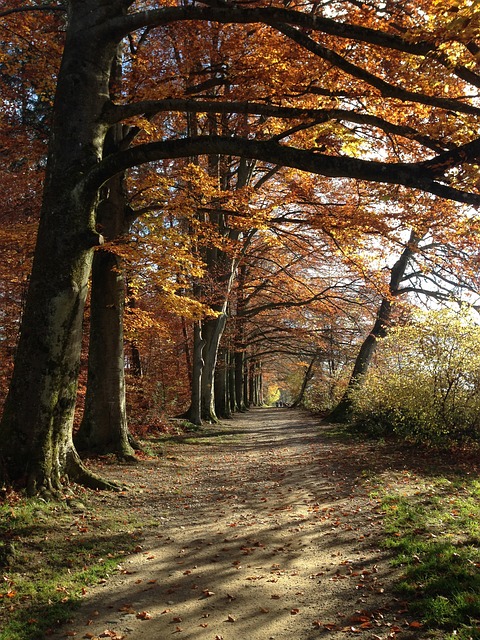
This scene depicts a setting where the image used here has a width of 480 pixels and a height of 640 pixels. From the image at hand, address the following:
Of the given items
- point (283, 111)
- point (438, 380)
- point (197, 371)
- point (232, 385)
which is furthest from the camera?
point (232, 385)

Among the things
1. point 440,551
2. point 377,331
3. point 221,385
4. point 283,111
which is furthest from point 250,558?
point 221,385

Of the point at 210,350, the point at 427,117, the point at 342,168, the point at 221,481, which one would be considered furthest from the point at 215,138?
the point at 210,350

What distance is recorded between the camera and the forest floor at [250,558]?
382 cm

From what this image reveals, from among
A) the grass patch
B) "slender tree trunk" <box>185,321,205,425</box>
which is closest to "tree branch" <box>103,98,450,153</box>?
the grass patch

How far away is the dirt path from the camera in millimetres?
3824

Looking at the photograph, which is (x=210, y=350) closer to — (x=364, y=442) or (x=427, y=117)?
(x=364, y=442)

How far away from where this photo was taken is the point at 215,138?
6.38 m

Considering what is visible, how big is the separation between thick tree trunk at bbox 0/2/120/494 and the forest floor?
109cm

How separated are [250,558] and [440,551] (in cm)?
202

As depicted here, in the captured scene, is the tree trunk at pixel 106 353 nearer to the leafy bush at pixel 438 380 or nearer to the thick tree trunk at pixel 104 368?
the thick tree trunk at pixel 104 368

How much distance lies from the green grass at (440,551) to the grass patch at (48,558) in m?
3.00

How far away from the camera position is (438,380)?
1095cm

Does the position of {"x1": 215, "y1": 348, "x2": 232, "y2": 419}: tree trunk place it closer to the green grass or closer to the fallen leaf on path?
the green grass

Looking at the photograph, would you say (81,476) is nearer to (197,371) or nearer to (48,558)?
(48,558)
